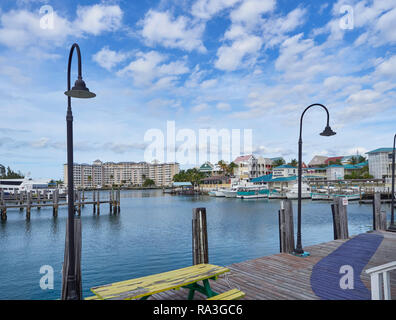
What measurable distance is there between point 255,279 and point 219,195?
7801 cm

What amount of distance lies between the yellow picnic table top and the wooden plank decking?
0.89 m

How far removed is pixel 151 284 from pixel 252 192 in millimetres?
70205

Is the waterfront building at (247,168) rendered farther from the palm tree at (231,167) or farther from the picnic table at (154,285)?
the picnic table at (154,285)

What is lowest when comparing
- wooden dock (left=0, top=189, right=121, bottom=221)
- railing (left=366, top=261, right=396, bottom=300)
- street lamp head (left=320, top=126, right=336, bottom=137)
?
wooden dock (left=0, top=189, right=121, bottom=221)

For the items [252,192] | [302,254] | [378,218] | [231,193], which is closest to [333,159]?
[231,193]

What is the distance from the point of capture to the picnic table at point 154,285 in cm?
439

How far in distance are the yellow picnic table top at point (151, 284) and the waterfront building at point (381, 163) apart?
105053 millimetres

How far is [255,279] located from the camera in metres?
7.31

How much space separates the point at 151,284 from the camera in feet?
16.1

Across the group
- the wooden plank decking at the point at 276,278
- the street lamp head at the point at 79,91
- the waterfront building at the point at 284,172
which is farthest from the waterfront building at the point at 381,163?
the street lamp head at the point at 79,91

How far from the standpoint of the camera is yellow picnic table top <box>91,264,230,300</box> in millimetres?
4383

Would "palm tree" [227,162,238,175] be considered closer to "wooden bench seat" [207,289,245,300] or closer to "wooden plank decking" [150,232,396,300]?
"wooden plank decking" [150,232,396,300]

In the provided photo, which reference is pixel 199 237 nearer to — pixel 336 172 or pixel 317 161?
pixel 336 172

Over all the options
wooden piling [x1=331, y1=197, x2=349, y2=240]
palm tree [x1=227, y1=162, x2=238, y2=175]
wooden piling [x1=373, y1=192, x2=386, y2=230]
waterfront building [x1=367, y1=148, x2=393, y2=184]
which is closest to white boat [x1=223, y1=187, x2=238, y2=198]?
palm tree [x1=227, y1=162, x2=238, y2=175]
